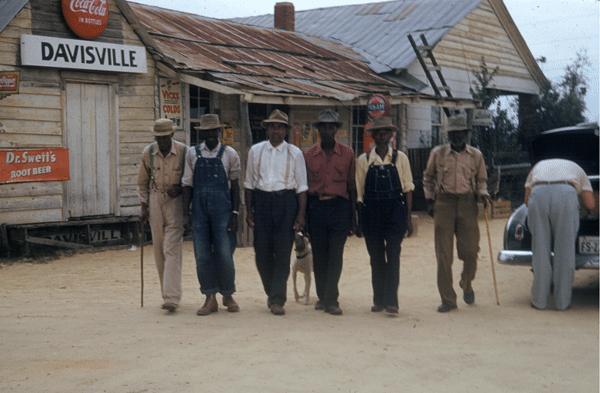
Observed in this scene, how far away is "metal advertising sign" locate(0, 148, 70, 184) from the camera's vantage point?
10375 mm

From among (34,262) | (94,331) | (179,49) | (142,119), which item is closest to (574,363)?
(94,331)

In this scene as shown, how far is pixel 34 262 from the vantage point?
33.7ft

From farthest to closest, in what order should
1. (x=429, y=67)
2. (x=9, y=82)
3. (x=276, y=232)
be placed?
(x=429, y=67)
(x=9, y=82)
(x=276, y=232)

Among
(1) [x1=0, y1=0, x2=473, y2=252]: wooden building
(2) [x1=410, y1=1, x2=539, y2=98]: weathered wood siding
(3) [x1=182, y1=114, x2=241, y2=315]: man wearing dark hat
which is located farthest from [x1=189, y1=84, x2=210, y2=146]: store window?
(2) [x1=410, y1=1, x2=539, y2=98]: weathered wood siding

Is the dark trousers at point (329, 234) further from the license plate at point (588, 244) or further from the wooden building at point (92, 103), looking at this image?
the wooden building at point (92, 103)

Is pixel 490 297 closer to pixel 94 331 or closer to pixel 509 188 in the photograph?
pixel 94 331

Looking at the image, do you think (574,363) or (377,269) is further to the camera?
(377,269)

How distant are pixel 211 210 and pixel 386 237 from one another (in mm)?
1674

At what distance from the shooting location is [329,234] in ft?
21.7

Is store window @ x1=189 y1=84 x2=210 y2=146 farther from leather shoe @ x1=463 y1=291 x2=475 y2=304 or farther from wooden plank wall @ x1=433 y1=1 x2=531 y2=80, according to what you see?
wooden plank wall @ x1=433 y1=1 x2=531 y2=80

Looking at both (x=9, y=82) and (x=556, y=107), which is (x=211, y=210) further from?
(x=556, y=107)

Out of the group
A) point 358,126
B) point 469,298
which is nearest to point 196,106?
point 358,126

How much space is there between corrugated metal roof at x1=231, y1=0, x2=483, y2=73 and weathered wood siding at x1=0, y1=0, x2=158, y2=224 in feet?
28.6

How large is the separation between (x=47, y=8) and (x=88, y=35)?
2.34ft
